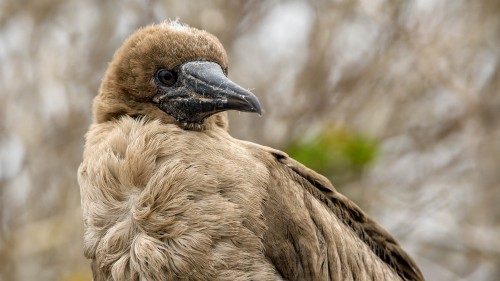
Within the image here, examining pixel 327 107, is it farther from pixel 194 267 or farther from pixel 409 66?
pixel 194 267

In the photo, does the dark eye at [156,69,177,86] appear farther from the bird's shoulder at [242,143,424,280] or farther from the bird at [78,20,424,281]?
the bird's shoulder at [242,143,424,280]

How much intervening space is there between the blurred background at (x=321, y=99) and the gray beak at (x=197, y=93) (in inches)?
172

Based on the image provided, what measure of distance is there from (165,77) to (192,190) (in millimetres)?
687

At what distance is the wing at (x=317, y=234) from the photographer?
425cm

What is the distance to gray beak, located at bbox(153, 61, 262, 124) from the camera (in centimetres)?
427

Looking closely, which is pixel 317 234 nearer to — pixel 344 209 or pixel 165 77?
pixel 344 209

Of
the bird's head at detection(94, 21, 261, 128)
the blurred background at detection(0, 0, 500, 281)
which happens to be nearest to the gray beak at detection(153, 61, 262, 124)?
the bird's head at detection(94, 21, 261, 128)

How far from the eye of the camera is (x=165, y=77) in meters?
4.44

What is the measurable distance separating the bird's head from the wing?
1.57 ft

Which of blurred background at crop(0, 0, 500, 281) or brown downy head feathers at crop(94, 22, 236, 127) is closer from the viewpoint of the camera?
brown downy head feathers at crop(94, 22, 236, 127)

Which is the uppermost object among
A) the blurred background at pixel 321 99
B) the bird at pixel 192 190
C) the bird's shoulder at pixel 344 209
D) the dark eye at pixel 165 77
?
the blurred background at pixel 321 99

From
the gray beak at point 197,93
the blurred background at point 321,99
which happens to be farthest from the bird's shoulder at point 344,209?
the blurred background at point 321,99

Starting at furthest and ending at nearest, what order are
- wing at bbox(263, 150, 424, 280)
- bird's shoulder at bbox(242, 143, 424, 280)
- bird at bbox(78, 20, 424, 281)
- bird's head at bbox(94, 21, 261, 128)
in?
bird's shoulder at bbox(242, 143, 424, 280) → bird's head at bbox(94, 21, 261, 128) → wing at bbox(263, 150, 424, 280) → bird at bbox(78, 20, 424, 281)

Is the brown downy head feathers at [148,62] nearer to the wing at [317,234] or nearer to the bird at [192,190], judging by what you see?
the bird at [192,190]
